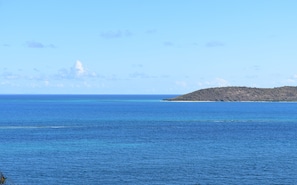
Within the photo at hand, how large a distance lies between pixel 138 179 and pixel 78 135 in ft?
202

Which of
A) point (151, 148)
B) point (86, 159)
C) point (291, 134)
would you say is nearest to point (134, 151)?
point (151, 148)

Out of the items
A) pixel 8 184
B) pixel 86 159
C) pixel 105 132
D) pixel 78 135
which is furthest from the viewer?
pixel 105 132

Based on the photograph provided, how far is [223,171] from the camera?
7800 centimetres

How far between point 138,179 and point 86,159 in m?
19.4

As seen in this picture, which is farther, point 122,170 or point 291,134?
point 291,134

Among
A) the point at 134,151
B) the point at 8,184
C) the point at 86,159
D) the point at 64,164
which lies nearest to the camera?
the point at 8,184

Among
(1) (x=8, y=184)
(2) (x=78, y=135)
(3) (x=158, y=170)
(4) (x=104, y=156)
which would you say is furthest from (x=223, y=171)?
(2) (x=78, y=135)

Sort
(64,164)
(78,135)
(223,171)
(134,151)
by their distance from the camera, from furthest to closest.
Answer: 1. (78,135)
2. (134,151)
3. (64,164)
4. (223,171)

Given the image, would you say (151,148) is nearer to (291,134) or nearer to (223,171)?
(223,171)

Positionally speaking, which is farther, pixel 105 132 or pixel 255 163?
pixel 105 132

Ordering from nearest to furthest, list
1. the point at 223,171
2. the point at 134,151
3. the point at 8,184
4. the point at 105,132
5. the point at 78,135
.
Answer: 1. the point at 8,184
2. the point at 223,171
3. the point at 134,151
4. the point at 78,135
5. the point at 105,132

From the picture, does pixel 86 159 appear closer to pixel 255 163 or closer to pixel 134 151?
pixel 134 151

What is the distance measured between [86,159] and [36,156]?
950 centimetres

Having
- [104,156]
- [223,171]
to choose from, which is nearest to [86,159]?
[104,156]
